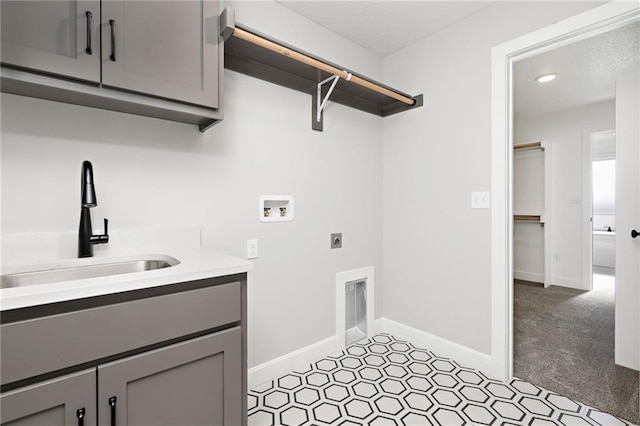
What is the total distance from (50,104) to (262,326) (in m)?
1.53

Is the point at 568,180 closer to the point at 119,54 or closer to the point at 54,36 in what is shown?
the point at 119,54

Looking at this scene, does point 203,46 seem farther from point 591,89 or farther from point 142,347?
point 591,89

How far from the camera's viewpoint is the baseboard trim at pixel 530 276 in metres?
Result: 4.60

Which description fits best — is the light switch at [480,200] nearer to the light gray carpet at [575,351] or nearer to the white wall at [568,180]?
the light gray carpet at [575,351]

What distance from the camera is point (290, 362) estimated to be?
2.08 metres

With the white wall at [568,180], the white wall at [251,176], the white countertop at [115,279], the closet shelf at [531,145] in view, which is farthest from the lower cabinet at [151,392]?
the closet shelf at [531,145]

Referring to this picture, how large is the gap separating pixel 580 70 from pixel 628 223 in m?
1.77

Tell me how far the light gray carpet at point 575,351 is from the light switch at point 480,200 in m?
1.12

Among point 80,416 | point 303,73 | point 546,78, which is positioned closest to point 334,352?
point 80,416

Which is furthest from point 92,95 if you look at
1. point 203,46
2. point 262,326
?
point 262,326

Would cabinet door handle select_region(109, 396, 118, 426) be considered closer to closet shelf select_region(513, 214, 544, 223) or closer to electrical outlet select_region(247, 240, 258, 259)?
electrical outlet select_region(247, 240, 258, 259)

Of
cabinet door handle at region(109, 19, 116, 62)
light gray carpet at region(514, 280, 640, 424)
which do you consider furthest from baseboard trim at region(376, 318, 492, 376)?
cabinet door handle at region(109, 19, 116, 62)

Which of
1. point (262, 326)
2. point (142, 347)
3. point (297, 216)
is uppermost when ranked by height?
point (297, 216)

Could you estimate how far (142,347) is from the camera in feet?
3.29
